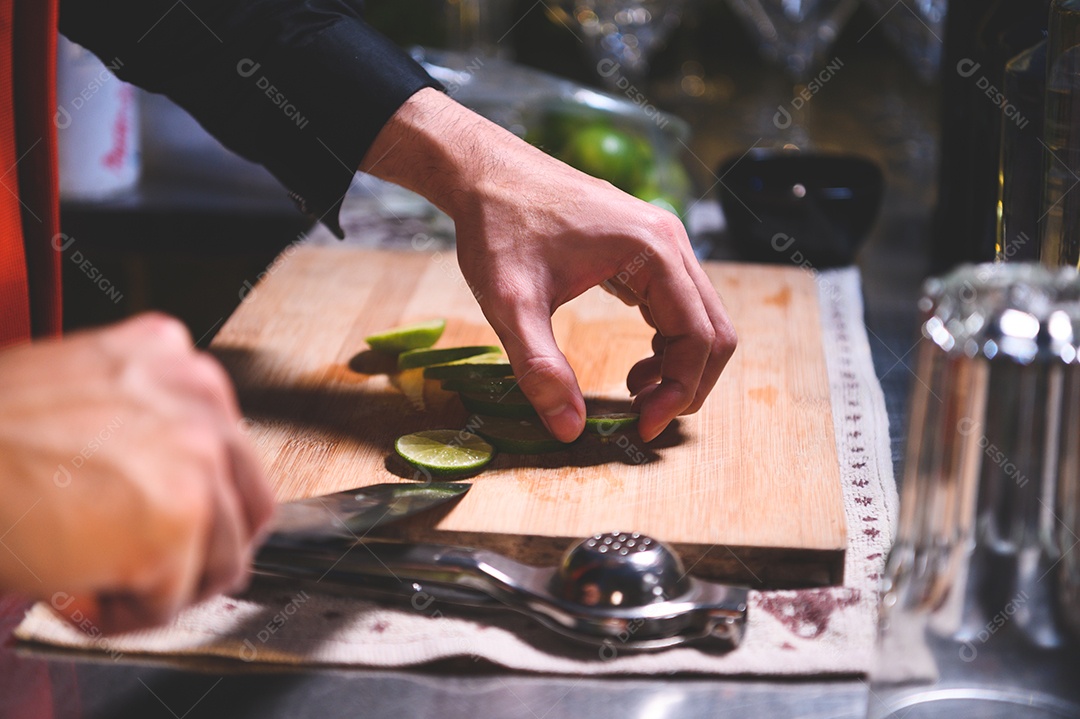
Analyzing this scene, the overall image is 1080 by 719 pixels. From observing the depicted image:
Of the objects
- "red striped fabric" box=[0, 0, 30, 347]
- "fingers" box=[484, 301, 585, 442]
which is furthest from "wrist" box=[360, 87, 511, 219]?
"red striped fabric" box=[0, 0, 30, 347]

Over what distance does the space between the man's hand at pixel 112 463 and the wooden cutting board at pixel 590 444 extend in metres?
0.40

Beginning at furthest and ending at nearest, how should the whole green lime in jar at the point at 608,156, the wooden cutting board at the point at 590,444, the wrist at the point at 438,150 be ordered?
the whole green lime in jar at the point at 608,156
the wrist at the point at 438,150
the wooden cutting board at the point at 590,444

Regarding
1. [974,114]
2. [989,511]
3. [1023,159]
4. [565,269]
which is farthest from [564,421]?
[974,114]

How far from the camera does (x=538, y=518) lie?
0.98 m

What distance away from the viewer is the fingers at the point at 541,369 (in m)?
1.06

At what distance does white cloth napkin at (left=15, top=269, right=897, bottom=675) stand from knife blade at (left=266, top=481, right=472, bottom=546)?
5cm

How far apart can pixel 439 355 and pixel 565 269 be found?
246mm

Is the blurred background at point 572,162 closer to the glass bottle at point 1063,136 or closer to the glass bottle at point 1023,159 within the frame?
the glass bottle at point 1023,159

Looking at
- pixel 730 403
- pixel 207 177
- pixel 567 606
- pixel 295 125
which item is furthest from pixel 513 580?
pixel 207 177

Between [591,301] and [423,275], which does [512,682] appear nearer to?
[591,301]

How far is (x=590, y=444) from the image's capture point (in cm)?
113

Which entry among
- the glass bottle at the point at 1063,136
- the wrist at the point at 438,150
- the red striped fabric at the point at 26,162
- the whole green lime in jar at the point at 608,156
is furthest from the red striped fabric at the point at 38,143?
the glass bottle at the point at 1063,136

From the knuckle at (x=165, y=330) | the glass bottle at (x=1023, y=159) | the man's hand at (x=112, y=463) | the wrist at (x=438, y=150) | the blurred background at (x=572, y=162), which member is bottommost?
the blurred background at (x=572, y=162)

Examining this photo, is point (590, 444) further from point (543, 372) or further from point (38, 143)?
point (38, 143)
